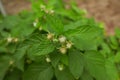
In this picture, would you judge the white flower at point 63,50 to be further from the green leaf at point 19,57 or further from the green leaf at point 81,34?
the green leaf at point 19,57

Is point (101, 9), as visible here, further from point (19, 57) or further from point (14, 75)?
point (19, 57)

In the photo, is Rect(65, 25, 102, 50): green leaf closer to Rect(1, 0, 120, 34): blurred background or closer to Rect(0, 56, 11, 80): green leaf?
Rect(0, 56, 11, 80): green leaf

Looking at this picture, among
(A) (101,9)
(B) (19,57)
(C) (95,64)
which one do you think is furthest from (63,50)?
(A) (101,9)

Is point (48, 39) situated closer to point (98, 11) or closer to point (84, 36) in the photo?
point (84, 36)

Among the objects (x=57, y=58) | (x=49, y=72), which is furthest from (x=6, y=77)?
(x=57, y=58)

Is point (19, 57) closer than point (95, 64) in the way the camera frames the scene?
No

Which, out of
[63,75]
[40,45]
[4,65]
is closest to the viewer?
[40,45]

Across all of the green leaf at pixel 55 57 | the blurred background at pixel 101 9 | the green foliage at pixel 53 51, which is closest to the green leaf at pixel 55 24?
the green foliage at pixel 53 51

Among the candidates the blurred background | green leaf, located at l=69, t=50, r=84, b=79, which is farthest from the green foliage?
the blurred background
